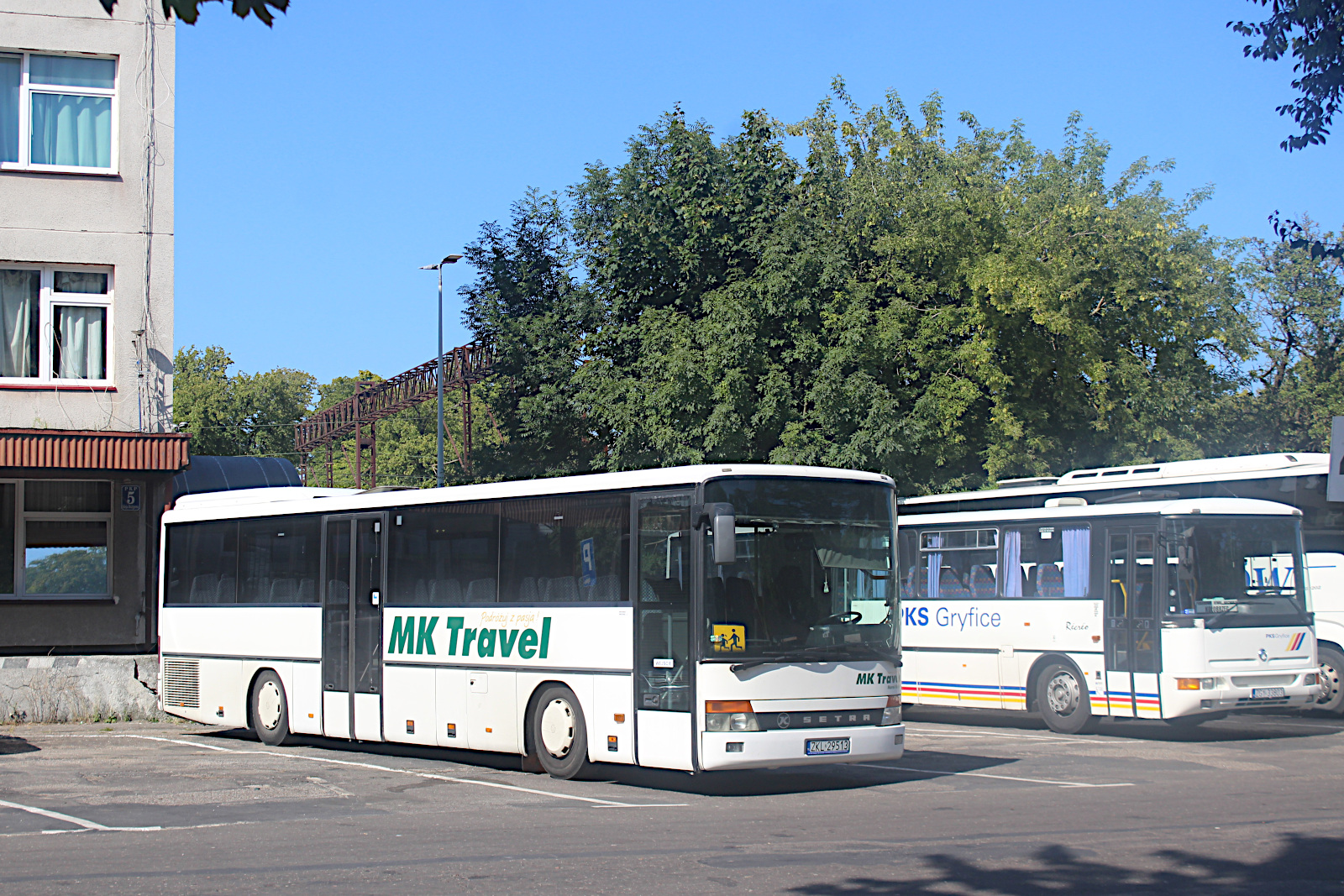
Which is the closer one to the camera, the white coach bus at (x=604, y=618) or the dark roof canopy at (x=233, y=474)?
the white coach bus at (x=604, y=618)

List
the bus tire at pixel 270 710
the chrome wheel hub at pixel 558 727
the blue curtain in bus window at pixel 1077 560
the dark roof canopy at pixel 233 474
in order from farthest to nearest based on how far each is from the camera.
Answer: the dark roof canopy at pixel 233 474 → the blue curtain in bus window at pixel 1077 560 → the bus tire at pixel 270 710 → the chrome wheel hub at pixel 558 727

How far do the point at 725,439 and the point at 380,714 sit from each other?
14.5 meters

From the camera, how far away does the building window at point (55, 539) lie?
21.9 metres

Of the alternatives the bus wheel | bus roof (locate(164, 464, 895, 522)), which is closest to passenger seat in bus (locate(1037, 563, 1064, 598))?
the bus wheel

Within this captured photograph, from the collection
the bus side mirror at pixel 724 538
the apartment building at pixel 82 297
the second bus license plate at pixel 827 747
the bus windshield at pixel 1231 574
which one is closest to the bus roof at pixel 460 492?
the bus side mirror at pixel 724 538

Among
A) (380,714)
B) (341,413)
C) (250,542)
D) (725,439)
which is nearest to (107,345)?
(250,542)

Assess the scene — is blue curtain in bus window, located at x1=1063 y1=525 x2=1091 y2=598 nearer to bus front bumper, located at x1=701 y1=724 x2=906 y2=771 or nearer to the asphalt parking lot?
the asphalt parking lot

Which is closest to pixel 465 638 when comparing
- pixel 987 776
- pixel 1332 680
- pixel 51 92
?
pixel 987 776

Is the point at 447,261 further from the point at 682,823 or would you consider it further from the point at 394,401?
the point at 682,823

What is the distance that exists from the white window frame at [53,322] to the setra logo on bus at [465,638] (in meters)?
8.59

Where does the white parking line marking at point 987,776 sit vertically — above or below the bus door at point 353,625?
below

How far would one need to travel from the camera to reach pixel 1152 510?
17.6m

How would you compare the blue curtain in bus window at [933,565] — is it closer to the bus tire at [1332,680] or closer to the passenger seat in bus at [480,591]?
the bus tire at [1332,680]

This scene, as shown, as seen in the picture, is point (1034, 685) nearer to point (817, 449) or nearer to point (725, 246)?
A: point (817, 449)
